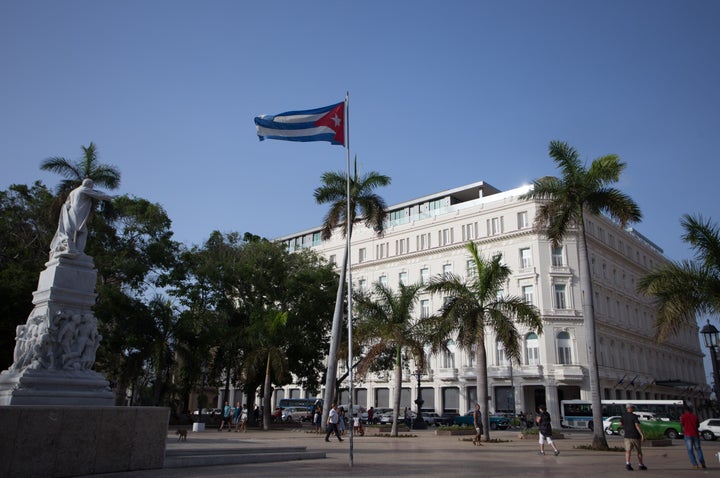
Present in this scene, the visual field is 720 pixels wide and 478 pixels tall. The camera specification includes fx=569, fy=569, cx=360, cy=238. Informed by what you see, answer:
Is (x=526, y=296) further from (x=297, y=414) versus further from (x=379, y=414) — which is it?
(x=297, y=414)

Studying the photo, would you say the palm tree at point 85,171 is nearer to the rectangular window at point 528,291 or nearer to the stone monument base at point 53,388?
the stone monument base at point 53,388

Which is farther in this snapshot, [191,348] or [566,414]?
[566,414]

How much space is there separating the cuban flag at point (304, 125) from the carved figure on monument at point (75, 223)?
7934 mm

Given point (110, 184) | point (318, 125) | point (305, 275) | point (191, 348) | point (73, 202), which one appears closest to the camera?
point (73, 202)

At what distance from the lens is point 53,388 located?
35.1 ft

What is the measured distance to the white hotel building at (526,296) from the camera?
50406mm

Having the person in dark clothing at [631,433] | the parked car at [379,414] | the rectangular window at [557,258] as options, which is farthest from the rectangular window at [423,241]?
the person in dark clothing at [631,433]

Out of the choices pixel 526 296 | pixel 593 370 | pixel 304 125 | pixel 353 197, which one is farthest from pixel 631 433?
pixel 526 296

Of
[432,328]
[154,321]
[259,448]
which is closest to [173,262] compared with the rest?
[154,321]

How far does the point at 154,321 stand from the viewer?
35.2 meters

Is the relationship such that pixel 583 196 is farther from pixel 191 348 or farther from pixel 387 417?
pixel 387 417

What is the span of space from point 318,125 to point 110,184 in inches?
667

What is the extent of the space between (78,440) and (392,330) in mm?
19888

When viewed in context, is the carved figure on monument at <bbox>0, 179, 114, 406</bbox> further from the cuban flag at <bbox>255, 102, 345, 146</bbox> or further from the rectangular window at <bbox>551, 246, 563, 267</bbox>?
the rectangular window at <bbox>551, 246, 563, 267</bbox>
